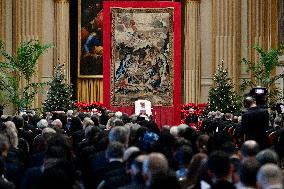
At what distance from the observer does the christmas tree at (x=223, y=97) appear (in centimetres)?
2952

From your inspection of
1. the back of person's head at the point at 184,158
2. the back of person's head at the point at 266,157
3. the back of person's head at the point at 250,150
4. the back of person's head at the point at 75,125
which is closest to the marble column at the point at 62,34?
the back of person's head at the point at 75,125

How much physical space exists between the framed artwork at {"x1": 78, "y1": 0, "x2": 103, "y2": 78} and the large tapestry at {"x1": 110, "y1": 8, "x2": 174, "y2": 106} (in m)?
9.08

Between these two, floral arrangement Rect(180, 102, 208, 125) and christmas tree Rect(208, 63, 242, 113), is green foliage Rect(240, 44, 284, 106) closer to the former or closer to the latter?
christmas tree Rect(208, 63, 242, 113)

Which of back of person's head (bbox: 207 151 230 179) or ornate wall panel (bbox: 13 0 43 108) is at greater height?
ornate wall panel (bbox: 13 0 43 108)

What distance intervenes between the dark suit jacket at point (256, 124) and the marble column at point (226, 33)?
17814mm

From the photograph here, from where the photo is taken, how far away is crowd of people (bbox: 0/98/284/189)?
722cm

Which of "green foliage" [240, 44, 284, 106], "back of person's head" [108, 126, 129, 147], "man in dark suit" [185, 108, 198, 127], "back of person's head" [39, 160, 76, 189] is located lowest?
"man in dark suit" [185, 108, 198, 127]

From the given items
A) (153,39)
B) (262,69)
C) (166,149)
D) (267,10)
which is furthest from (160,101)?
(166,149)

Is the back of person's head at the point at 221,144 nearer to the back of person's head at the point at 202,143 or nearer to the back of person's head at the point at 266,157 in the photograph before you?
the back of person's head at the point at 202,143

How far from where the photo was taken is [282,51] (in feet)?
102

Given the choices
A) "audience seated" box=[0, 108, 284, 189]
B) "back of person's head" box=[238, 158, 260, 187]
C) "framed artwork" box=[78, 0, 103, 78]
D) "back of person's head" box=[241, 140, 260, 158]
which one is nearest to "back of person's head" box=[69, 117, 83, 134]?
"audience seated" box=[0, 108, 284, 189]

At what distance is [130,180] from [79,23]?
27950 millimetres

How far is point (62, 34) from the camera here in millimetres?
33375

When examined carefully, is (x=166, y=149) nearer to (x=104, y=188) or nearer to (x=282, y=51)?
(x=104, y=188)
